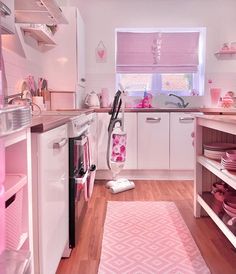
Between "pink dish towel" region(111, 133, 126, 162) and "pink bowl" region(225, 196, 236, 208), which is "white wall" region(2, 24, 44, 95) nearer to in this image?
"pink dish towel" region(111, 133, 126, 162)

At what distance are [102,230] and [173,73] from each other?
111 inches

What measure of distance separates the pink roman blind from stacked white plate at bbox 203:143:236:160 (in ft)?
6.95

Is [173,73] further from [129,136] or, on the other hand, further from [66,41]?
[66,41]

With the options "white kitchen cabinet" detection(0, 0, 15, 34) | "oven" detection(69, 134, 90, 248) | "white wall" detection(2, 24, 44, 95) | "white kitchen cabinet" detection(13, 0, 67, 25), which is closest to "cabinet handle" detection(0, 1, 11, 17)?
"white kitchen cabinet" detection(0, 0, 15, 34)

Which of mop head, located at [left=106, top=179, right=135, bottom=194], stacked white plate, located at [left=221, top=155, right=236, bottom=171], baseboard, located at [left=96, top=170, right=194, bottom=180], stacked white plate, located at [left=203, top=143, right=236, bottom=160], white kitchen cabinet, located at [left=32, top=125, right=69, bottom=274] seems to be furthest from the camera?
baseboard, located at [left=96, top=170, right=194, bottom=180]

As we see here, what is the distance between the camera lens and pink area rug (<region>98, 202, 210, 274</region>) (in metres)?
1.80

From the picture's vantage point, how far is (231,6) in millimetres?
4266

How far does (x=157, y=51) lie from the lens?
172 inches

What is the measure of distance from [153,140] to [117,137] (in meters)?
0.62

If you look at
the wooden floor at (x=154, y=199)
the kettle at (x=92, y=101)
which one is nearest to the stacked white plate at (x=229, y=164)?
the wooden floor at (x=154, y=199)

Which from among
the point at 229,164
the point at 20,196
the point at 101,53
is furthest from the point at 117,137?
the point at 20,196

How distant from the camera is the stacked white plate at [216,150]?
2.40m

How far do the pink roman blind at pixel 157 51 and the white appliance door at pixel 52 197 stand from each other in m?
2.87

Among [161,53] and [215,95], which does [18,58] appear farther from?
[215,95]
